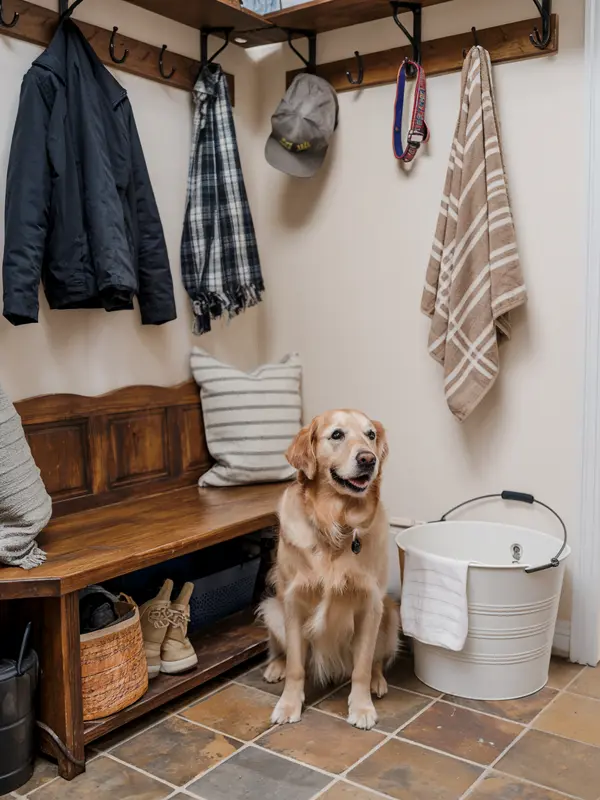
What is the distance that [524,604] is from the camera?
226 cm

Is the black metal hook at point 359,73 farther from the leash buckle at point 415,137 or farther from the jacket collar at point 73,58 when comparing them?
the jacket collar at point 73,58

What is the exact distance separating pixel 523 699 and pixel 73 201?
1902mm

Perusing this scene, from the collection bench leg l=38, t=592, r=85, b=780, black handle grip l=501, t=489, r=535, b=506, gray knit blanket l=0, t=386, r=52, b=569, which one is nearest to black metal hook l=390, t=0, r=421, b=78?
black handle grip l=501, t=489, r=535, b=506

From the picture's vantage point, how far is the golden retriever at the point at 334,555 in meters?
2.17

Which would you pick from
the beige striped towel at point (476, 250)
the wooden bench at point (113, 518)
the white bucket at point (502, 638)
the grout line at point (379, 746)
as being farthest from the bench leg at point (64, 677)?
the beige striped towel at point (476, 250)

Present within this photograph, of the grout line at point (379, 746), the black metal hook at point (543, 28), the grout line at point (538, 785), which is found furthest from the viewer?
the black metal hook at point (543, 28)

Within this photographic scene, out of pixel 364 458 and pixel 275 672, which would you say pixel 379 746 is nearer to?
pixel 275 672

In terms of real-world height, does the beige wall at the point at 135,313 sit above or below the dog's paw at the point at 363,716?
above

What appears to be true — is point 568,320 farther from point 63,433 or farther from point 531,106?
point 63,433

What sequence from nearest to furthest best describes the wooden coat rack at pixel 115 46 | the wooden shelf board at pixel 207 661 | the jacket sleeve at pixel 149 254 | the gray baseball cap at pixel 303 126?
the wooden shelf board at pixel 207 661, the wooden coat rack at pixel 115 46, the jacket sleeve at pixel 149 254, the gray baseball cap at pixel 303 126

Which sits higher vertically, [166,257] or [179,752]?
[166,257]

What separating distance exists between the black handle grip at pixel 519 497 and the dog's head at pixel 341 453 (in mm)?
583

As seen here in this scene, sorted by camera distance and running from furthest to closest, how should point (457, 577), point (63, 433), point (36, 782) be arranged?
point (63, 433) < point (457, 577) < point (36, 782)

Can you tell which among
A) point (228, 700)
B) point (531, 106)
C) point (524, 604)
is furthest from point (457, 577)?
point (531, 106)
